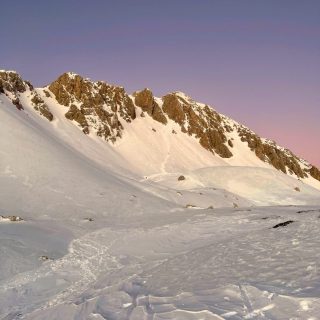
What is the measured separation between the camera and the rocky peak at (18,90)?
7431 cm

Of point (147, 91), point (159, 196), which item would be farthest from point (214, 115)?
point (159, 196)

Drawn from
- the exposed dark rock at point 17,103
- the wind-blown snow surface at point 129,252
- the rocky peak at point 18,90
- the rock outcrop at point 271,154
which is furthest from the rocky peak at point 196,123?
the wind-blown snow surface at point 129,252

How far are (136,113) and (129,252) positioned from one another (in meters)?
83.2

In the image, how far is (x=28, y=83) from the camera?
285ft

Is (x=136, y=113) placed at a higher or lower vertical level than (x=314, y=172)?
lower

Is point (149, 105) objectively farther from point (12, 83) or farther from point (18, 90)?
point (12, 83)

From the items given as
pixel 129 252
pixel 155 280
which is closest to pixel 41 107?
pixel 129 252

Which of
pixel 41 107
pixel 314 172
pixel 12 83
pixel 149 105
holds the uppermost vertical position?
pixel 149 105

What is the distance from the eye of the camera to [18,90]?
82000mm

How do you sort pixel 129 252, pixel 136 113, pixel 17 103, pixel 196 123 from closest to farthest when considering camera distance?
1. pixel 129 252
2. pixel 17 103
3. pixel 136 113
4. pixel 196 123

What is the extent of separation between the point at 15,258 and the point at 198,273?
8906 mm

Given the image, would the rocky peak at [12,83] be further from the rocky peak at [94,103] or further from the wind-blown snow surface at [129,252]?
the wind-blown snow surface at [129,252]

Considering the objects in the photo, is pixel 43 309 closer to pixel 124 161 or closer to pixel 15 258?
pixel 15 258

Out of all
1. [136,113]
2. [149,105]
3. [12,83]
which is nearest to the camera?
[12,83]
